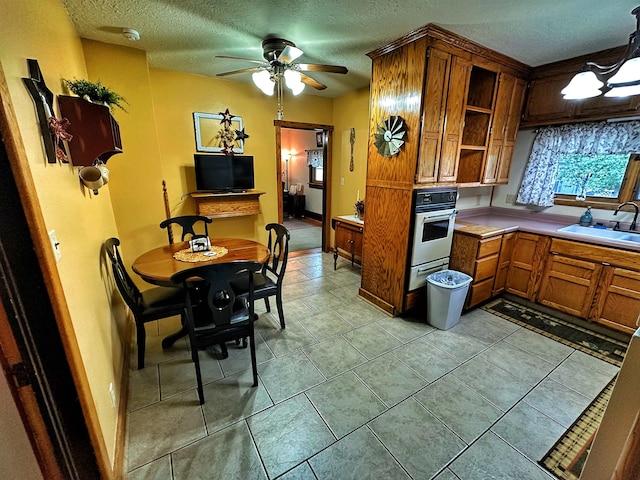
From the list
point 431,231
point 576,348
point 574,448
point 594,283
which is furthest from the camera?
point 431,231

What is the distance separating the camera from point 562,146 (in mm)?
3062

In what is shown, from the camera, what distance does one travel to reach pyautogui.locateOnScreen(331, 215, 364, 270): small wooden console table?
3705 millimetres

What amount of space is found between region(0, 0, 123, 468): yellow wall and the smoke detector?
0.37m

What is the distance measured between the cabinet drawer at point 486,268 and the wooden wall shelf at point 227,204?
2.86 meters

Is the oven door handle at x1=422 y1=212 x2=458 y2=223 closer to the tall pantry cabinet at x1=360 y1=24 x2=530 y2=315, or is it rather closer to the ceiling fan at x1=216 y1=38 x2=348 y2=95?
the tall pantry cabinet at x1=360 y1=24 x2=530 y2=315

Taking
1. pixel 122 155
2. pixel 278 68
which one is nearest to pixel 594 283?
pixel 278 68

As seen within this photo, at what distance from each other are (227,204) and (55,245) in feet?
9.05

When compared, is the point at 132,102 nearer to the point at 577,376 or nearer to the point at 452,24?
the point at 452,24

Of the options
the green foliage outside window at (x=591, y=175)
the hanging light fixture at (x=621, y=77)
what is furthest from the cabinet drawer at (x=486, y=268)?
the hanging light fixture at (x=621, y=77)

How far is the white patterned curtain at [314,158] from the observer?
6929mm

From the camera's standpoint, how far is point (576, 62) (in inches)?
107

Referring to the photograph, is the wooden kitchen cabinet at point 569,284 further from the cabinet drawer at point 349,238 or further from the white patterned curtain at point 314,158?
the white patterned curtain at point 314,158

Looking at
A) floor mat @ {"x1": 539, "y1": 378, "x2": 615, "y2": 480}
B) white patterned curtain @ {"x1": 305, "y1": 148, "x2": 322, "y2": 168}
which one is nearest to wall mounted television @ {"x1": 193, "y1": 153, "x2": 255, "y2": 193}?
white patterned curtain @ {"x1": 305, "y1": 148, "x2": 322, "y2": 168}

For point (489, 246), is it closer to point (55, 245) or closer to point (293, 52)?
point (293, 52)
